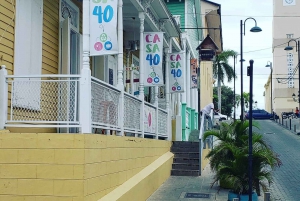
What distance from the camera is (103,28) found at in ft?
24.8

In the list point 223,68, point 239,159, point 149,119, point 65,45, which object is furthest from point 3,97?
point 223,68

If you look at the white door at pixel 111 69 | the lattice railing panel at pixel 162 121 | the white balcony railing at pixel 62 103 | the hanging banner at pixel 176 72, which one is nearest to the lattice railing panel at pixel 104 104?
the white balcony railing at pixel 62 103

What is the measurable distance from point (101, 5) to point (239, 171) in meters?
4.91

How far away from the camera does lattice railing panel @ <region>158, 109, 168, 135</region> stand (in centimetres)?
1436

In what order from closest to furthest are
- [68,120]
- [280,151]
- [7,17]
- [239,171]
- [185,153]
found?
1. [68,120]
2. [7,17]
3. [239,171]
4. [185,153]
5. [280,151]

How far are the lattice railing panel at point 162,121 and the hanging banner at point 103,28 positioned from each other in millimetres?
6886

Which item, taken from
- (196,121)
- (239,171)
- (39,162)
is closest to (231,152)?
(239,171)

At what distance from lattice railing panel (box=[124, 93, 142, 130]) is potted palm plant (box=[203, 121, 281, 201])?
1.86 meters

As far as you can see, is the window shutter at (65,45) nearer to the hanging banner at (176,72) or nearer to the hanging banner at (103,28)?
the hanging banner at (103,28)

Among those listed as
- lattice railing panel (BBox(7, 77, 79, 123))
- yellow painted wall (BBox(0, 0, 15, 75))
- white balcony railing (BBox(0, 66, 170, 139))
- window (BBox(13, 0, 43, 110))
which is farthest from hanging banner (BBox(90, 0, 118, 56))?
yellow painted wall (BBox(0, 0, 15, 75))

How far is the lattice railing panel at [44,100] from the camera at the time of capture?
7.32m

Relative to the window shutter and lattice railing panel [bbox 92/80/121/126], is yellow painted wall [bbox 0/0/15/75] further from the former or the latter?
the window shutter

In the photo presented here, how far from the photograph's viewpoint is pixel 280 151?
931 inches

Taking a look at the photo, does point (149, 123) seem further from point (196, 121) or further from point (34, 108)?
point (196, 121)
